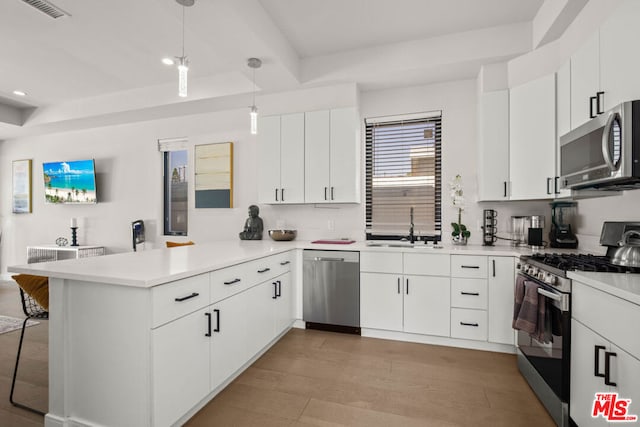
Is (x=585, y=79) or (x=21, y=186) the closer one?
(x=585, y=79)

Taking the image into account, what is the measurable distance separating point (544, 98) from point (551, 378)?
7.36 ft

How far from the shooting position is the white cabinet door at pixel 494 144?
2.93 metres

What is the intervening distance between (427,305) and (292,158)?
7.03 ft

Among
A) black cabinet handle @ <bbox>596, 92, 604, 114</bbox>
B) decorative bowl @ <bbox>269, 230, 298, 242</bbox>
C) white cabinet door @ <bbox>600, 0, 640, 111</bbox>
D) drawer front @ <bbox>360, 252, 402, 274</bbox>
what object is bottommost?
drawer front @ <bbox>360, 252, 402, 274</bbox>

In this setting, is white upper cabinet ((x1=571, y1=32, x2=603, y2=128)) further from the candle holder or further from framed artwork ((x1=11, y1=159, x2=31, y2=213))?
framed artwork ((x1=11, y1=159, x2=31, y2=213))

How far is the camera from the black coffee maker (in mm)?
2688

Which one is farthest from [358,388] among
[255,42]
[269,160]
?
[255,42]

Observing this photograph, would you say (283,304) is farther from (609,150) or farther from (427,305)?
(609,150)

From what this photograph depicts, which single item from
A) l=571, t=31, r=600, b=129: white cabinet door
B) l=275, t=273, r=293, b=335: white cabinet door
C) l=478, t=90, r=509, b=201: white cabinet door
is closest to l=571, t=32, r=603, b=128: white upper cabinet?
l=571, t=31, r=600, b=129: white cabinet door

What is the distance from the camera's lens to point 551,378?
183 centimetres

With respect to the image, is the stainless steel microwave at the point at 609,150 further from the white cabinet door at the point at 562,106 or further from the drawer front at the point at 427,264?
the drawer front at the point at 427,264

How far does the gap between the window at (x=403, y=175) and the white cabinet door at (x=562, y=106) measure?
3.53 feet

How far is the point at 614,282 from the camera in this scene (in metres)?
1.41

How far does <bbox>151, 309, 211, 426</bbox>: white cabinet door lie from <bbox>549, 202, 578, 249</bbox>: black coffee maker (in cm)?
299
